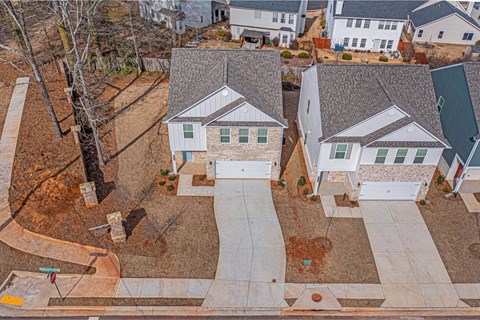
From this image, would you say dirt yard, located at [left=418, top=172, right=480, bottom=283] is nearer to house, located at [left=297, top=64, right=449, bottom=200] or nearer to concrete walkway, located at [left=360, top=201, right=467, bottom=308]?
concrete walkway, located at [left=360, top=201, right=467, bottom=308]

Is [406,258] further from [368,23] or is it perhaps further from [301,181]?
[368,23]

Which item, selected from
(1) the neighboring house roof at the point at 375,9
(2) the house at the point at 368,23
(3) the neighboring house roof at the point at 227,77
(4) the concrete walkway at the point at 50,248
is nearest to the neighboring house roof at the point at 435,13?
(2) the house at the point at 368,23

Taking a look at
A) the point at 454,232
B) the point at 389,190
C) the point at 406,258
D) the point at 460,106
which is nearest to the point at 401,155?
the point at 389,190

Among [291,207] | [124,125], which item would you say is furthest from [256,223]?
[124,125]

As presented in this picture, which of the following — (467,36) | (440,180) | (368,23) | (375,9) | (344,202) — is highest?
(375,9)

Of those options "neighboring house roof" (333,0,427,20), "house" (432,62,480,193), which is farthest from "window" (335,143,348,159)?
"neighboring house roof" (333,0,427,20)

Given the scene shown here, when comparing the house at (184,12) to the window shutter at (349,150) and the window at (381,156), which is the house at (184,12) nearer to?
the window shutter at (349,150)
